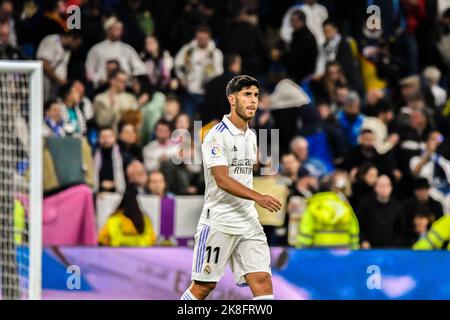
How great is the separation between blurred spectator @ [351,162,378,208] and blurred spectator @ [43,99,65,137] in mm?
3006

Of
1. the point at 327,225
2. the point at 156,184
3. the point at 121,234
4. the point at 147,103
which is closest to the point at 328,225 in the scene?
the point at 327,225

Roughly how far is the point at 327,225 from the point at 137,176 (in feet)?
6.66

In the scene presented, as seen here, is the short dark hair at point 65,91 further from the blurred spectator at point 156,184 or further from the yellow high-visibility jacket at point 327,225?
the yellow high-visibility jacket at point 327,225

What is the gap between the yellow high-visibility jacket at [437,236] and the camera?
A: 47.2ft

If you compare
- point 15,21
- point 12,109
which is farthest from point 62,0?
point 12,109

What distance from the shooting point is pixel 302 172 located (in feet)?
49.7

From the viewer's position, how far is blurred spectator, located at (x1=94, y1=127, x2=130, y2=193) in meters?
15.1

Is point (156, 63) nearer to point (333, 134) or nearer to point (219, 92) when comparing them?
point (219, 92)

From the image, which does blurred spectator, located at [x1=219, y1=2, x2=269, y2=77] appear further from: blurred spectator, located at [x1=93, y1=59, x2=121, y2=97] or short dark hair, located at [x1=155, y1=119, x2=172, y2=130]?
short dark hair, located at [x1=155, y1=119, x2=172, y2=130]

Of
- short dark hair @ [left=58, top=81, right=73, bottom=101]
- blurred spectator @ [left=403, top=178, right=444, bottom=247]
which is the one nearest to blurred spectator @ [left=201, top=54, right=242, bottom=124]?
short dark hair @ [left=58, top=81, right=73, bottom=101]

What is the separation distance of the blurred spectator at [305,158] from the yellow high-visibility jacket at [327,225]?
1281 mm

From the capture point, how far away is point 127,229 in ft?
46.3

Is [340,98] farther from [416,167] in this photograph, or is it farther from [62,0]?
[62,0]

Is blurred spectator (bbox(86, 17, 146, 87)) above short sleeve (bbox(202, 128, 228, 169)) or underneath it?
above
